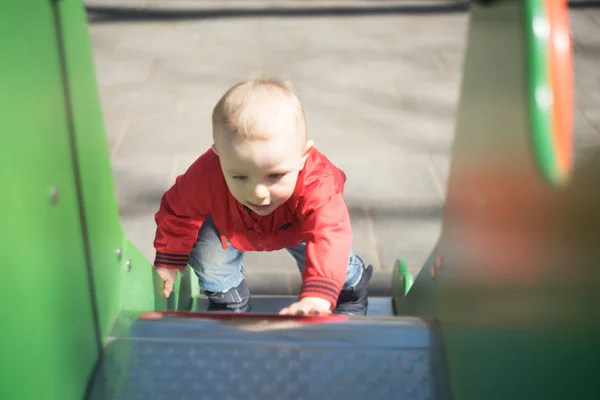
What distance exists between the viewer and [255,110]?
100 cm

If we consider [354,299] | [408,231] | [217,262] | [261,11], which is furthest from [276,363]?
[261,11]

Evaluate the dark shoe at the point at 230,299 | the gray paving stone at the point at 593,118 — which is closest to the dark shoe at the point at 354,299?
the dark shoe at the point at 230,299

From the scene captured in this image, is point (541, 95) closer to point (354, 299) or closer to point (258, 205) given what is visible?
point (258, 205)

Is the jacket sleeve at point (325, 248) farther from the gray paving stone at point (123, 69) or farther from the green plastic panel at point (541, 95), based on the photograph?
the gray paving stone at point (123, 69)

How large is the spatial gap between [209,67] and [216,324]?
2.48 metres

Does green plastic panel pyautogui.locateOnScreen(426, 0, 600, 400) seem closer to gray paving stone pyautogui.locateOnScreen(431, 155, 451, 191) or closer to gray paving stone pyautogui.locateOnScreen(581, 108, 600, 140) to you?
gray paving stone pyautogui.locateOnScreen(431, 155, 451, 191)

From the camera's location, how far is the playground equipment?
58 cm

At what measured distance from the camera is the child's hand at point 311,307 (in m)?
1.10

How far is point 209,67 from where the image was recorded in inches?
131

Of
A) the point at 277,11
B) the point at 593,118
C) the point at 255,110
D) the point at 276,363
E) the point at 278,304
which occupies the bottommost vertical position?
the point at 278,304

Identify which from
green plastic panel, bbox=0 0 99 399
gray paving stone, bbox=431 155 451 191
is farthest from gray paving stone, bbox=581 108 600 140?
green plastic panel, bbox=0 0 99 399

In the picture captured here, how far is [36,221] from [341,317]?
0.52 metres

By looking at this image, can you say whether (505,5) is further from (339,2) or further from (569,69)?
(339,2)

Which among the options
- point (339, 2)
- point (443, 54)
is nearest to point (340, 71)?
point (443, 54)
